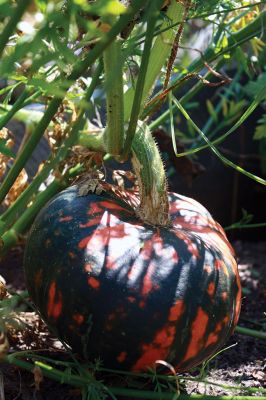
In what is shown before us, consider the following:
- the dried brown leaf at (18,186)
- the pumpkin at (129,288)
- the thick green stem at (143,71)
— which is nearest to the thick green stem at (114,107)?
the thick green stem at (143,71)

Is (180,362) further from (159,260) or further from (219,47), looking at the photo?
(219,47)

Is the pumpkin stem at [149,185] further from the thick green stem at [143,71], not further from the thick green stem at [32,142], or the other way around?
the thick green stem at [32,142]

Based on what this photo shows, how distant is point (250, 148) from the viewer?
2.76 meters

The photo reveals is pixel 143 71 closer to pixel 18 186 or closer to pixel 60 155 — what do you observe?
pixel 60 155

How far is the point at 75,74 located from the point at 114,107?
13.3 inches

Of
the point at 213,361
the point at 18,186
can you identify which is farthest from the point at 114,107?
the point at 213,361

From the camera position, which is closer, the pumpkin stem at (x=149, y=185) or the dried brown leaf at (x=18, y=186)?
the pumpkin stem at (x=149, y=185)

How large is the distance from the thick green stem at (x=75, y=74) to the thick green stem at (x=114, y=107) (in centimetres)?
10

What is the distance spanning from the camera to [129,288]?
49.7 inches

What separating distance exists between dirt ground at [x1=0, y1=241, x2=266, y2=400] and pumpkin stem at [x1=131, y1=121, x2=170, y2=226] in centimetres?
33

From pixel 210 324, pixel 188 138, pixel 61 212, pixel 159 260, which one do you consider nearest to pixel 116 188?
pixel 61 212

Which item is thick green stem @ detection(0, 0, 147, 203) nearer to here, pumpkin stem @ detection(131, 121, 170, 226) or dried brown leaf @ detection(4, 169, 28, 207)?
pumpkin stem @ detection(131, 121, 170, 226)

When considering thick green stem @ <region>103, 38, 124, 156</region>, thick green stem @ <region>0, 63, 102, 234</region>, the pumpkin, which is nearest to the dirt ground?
the pumpkin

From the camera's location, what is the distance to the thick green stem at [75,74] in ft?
2.30
